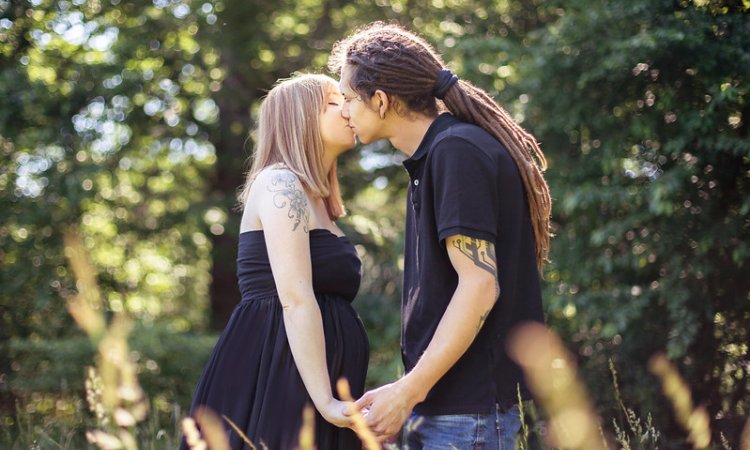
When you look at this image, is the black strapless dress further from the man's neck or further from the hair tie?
the hair tie

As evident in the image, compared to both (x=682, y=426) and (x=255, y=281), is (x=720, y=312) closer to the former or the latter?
(x=682, y=426)

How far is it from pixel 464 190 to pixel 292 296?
71 centimetres

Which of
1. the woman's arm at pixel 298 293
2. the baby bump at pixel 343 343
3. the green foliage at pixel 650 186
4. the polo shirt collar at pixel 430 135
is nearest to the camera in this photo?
the polo shirt collar at pixel 430 135

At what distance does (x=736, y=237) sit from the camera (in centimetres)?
450

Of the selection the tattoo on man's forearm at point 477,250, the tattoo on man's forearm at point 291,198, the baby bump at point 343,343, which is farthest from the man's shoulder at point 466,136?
the baby bump at point 343,343

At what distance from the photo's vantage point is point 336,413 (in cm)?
241

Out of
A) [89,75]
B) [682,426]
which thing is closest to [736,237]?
[682,426]

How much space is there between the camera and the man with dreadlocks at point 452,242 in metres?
2.14

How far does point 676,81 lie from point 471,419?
10.8 ft

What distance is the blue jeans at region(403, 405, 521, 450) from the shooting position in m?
2.22

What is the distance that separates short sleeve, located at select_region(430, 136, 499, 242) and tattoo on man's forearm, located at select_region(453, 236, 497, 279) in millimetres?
22

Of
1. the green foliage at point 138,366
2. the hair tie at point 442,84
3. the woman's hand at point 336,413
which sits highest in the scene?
the hair tie at point 442,84

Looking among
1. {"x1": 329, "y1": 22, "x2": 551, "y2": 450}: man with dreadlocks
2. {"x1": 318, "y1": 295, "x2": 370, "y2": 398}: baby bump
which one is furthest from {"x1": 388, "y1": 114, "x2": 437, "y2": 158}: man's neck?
{"x1": 318, "y1": 295, "x2": 370, "y2": 398}: baby bump

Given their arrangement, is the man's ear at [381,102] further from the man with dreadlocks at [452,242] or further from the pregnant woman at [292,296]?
the pregnant woman at [292,296]
